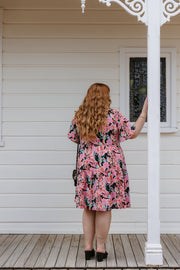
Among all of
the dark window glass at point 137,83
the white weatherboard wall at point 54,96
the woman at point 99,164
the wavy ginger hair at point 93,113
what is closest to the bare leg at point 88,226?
the woman at point 99,164

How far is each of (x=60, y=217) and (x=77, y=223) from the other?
0.21m

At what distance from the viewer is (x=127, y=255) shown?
3.54m

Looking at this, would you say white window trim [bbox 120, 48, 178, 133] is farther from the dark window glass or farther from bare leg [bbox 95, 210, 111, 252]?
bare leg [bbox 95, 210, 111, 252]

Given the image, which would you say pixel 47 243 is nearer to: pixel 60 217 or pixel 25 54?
pixel 60 217

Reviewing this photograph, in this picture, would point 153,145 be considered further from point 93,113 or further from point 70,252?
point 70,252

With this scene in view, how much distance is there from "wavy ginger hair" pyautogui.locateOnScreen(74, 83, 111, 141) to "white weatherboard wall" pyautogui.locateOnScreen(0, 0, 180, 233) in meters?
1.06

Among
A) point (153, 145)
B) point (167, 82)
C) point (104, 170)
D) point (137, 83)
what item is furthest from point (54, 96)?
point (153, 145)

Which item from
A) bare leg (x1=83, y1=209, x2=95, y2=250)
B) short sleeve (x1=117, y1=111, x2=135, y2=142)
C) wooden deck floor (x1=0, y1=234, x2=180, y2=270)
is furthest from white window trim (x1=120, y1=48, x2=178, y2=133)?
bare leg (x1=83, y1=209, x2=95, y2=250)

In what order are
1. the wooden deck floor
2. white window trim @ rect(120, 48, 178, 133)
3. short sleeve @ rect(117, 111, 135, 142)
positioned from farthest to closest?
white window trim @ rect(120, 48, 178, 133)
short sleeve @ rect(117, 111, 135, 142)
the wooden deck floor

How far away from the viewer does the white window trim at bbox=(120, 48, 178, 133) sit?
4383 mm

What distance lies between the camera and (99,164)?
3.33 meters

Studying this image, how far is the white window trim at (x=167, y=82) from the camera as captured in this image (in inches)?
173

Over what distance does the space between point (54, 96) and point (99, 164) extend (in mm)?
1403

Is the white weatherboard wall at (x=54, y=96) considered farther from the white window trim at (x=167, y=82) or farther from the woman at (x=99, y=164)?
the woman at (x=99, y=164)
